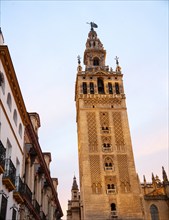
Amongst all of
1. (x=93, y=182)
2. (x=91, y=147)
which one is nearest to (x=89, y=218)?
(x=93, y=182)

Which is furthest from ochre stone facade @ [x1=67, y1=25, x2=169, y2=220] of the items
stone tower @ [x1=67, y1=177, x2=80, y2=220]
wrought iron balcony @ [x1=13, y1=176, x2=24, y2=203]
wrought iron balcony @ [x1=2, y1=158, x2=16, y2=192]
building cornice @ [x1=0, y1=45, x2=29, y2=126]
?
wrought iron balcony @ [x1=2, y1=158, x2=16, y2=192]

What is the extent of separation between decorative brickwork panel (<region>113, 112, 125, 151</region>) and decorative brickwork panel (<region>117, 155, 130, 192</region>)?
54.4 inches

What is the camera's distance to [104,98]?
45.2 meters

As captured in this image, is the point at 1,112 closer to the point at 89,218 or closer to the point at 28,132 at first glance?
the point at 28,132

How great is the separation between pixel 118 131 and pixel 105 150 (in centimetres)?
325

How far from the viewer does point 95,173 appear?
39.7 meters

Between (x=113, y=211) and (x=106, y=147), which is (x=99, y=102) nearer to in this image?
(x=106, y=147)

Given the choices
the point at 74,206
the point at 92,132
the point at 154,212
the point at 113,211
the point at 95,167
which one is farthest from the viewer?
the point at 74,206

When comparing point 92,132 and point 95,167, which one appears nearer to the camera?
point 95,167

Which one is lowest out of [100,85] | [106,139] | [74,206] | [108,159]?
[74,206]

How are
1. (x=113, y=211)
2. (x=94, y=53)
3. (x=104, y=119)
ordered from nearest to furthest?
(x=113, y=211) → (x=104, y=119) → (x=94, y=53)

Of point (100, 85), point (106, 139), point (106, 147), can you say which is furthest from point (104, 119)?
point (100, 85)

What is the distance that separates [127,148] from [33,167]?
24605 millimetres

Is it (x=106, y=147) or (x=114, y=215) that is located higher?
(x=106, y=147)
